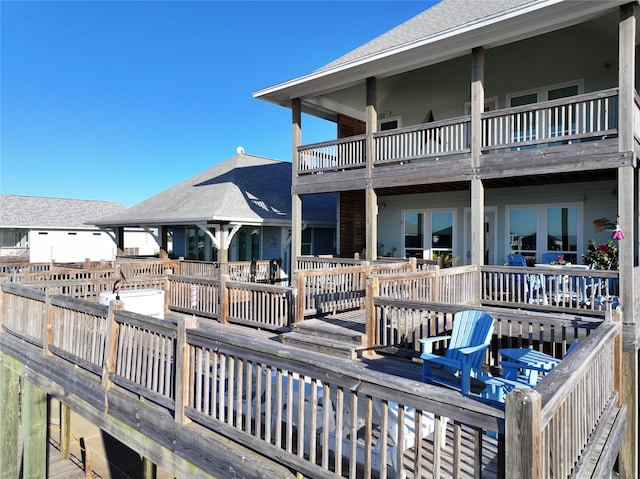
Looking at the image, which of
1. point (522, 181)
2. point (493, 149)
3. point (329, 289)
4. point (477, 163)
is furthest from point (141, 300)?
point (522, 181)

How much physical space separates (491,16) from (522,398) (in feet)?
30.2

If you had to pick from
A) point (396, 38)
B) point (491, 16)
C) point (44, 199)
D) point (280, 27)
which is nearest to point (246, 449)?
point (491, 16)

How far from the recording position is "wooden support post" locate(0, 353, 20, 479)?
852 centimetres

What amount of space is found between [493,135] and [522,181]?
5.80ft

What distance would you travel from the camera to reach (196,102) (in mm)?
40125

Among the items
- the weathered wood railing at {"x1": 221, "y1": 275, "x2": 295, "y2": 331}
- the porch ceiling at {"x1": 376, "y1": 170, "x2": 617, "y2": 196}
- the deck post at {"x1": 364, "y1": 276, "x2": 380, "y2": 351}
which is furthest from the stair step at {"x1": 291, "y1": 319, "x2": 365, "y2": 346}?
the porch ceiling at {"x1": 376, "y1": 170, "x2": 617, "y2": 196}

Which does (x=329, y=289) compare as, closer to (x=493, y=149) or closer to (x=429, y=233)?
(x=493, y=149)

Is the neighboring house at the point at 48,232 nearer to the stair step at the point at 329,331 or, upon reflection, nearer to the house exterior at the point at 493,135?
the house exterior at the point at 493,135

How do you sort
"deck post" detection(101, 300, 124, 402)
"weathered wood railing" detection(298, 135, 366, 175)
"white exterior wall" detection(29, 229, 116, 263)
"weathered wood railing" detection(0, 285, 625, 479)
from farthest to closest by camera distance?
1. "white exterior wall" detection(29, 229, 116, 263)
2. "weathered wood railing" detection(298, 135, 366, 175)
3. "deck post" detection(101, 300, 124, 402)
4. "weathered wood railing" detection(0, 285, 625, 479)

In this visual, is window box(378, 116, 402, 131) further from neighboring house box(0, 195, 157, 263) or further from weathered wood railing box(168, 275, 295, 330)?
neighboring house box(0, 195, 157, 263)

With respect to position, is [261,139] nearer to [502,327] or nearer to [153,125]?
[153,125]

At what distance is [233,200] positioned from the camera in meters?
16.9

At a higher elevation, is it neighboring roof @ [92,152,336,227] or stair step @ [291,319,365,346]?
neighboring roof @ [92,152,336,227]

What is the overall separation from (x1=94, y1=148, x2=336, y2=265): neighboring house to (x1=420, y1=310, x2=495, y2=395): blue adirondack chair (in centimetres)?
1090
